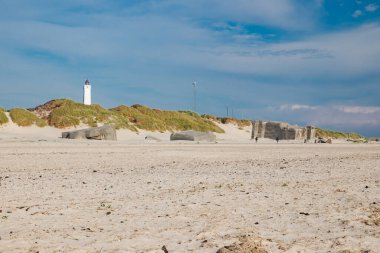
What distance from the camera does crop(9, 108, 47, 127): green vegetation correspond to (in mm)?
36147

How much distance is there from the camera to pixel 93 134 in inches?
1193

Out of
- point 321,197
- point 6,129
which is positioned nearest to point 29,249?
point 321,197

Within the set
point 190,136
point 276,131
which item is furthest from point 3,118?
point 276,131

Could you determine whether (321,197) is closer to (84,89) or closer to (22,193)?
(22,193)

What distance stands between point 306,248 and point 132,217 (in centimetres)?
248

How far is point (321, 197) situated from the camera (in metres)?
7.75

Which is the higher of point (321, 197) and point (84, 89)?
point (84, 89)

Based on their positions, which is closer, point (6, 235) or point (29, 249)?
point (29, 249)

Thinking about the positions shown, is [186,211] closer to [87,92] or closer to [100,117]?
[100,117]

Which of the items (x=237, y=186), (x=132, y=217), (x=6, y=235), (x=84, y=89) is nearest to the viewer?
(x=6, y=235)

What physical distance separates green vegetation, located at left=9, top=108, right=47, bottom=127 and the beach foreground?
26.8 metres

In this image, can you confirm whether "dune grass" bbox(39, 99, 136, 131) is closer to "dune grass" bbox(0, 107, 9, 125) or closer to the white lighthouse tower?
"dune grass" bbox(0, 107, 9, 125)

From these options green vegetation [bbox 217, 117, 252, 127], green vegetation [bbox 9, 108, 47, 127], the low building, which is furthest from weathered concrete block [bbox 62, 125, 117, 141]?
green vegetation [bbox 217, 117, 252, 127]

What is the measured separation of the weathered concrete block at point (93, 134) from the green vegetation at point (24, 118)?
6.84m
